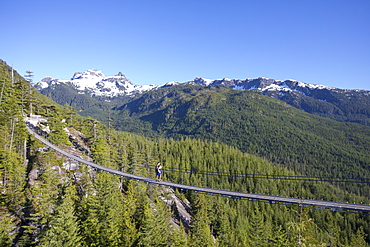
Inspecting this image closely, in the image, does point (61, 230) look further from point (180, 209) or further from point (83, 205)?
point (180, 209)

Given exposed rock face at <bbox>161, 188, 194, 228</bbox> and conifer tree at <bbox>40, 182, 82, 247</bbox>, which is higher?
conifer tree at <bbox>40, 182, 82, 247</bbox>

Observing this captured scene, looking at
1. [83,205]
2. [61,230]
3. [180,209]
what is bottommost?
[180,209]

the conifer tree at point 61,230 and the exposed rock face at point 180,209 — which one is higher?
the conifer tree at point 61,230

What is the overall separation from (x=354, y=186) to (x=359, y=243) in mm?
168711

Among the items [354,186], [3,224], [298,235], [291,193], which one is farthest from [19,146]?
[354,186]

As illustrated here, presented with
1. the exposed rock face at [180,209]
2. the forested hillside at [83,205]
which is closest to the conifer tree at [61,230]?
the forested hillside at [83,205]

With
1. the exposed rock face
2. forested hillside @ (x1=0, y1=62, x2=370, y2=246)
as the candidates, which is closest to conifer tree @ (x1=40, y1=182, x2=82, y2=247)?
forested hillside @ (x1=0, y1=62, x2=370, y2=246)

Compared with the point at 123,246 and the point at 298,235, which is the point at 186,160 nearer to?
the point at 123,246

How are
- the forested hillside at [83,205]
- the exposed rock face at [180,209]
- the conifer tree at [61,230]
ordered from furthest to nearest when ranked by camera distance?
the exposed rock face at [180,209]
the forested hillside at [83,205]
the conifer tree at [61,230]

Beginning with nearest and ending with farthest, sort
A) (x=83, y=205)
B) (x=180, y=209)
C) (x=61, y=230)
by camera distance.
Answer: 1. (x=61, y=230)
2. (x=83, y=205)
3. (x=180, y=209)

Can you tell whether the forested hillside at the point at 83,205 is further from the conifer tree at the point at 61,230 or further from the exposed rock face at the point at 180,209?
the exposed rock face at the point at 180,209

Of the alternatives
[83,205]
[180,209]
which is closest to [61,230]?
[83,205]

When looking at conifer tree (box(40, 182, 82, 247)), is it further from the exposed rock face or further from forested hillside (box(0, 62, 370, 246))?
the exposed rock face

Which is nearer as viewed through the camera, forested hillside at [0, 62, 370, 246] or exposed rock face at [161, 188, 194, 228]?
forested hillside at [0, 62, 370, 246]
